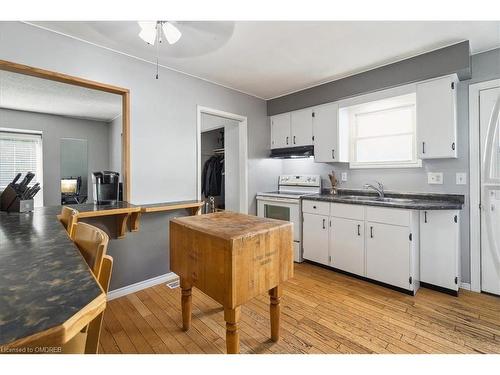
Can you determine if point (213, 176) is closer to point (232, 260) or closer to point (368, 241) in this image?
point (368, 241)

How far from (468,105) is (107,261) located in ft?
11.1

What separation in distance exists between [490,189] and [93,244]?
333 cm

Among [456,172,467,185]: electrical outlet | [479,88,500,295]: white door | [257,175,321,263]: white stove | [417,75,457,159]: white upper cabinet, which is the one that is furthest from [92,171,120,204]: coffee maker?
[479,88,500,295]: white door

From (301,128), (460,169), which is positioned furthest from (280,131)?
(460,169)

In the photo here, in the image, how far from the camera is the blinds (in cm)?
201

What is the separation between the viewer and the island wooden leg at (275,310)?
168 centimetres

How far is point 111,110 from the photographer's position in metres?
2.38

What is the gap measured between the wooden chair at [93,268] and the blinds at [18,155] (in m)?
1.63

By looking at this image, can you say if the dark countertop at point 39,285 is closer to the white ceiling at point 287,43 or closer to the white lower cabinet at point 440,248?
the white ceiling at point 287,43

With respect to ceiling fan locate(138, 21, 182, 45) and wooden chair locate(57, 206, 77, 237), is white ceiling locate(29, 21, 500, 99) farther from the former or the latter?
wooden chair locate(57, 206, 77, 237)

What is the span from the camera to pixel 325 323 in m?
1.94

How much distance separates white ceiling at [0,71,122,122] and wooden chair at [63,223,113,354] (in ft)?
5.72

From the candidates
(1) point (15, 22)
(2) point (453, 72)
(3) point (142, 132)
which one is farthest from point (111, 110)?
(2) point (453, 72)
